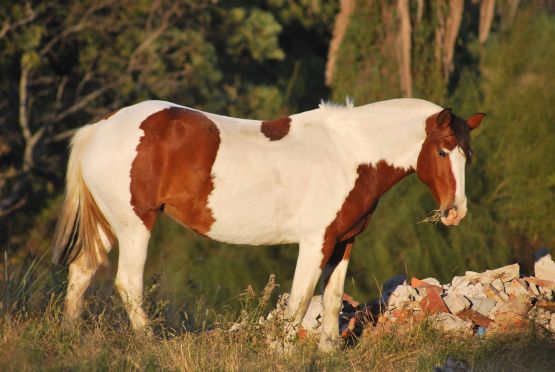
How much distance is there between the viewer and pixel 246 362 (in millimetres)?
5746

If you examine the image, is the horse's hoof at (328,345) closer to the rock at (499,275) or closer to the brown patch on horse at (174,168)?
the brown patch on horse at (174,168)

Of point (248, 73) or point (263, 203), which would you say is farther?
point (248, 73)

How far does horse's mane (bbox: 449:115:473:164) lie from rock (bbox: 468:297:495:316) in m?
1.41

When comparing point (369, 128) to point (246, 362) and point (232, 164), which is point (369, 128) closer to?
point (232, 164)

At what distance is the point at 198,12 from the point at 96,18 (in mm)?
1740

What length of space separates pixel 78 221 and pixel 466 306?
2.89 meters

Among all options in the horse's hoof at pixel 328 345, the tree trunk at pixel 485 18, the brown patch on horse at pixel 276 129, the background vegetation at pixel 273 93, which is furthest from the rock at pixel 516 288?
the tree trunk at pixel 485 18

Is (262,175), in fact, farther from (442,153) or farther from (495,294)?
(495,294)

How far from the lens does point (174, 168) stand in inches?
252

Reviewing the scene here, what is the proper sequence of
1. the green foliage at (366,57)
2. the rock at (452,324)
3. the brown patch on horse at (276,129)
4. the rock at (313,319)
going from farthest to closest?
the green foliage at (366,57) → the rock at (313,319) → the rock at (452,324) → the brown patch on horse at (276,129)

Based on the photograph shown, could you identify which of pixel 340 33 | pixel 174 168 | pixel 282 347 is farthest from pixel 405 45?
pixel 282 347

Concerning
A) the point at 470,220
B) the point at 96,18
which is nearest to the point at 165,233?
the point at 96,18

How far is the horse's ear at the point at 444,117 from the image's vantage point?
6146 millimetres

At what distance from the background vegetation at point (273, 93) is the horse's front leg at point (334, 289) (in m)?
4.80
